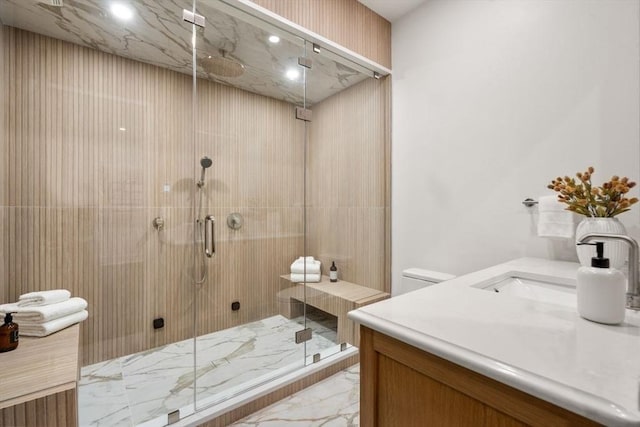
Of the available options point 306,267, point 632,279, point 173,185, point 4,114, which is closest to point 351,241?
point 306,267

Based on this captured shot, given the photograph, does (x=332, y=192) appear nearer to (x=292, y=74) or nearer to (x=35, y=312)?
(x=292, y=74)

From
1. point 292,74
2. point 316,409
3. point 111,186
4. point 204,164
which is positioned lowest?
point 316,409

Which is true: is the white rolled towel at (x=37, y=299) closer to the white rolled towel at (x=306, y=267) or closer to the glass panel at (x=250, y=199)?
the glass panel at (x=250, y=199)

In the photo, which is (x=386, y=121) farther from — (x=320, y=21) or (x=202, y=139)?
(x=202, y=139)

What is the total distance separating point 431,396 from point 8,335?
1.77 meters

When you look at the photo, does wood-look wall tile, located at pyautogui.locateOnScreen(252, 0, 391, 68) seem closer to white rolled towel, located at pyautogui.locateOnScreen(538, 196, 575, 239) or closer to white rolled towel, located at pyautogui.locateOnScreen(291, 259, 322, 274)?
white rolled towel, located at pyautogui.locateOnScreen(538, 196, 575, 239)

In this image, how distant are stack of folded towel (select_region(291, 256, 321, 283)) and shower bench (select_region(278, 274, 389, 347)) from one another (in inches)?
1.7

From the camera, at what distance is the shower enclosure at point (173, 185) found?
1753 millimetres

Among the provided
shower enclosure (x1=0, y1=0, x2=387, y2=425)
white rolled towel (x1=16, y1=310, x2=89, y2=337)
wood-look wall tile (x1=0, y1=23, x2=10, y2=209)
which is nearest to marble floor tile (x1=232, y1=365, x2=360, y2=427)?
shower enclosure (x1=0, y1=0, x2=387, y2=425)

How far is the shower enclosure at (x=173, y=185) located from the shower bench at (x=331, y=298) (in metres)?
0.04

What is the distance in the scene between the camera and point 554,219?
1.52m

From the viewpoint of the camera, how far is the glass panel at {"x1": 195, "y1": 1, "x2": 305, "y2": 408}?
211 cm

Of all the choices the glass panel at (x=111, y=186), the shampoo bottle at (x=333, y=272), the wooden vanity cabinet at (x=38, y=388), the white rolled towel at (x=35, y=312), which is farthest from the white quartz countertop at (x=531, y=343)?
the shampoo bottle at (x=333, y=272)

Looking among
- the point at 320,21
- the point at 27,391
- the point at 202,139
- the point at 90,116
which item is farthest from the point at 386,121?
the point at 27,391
